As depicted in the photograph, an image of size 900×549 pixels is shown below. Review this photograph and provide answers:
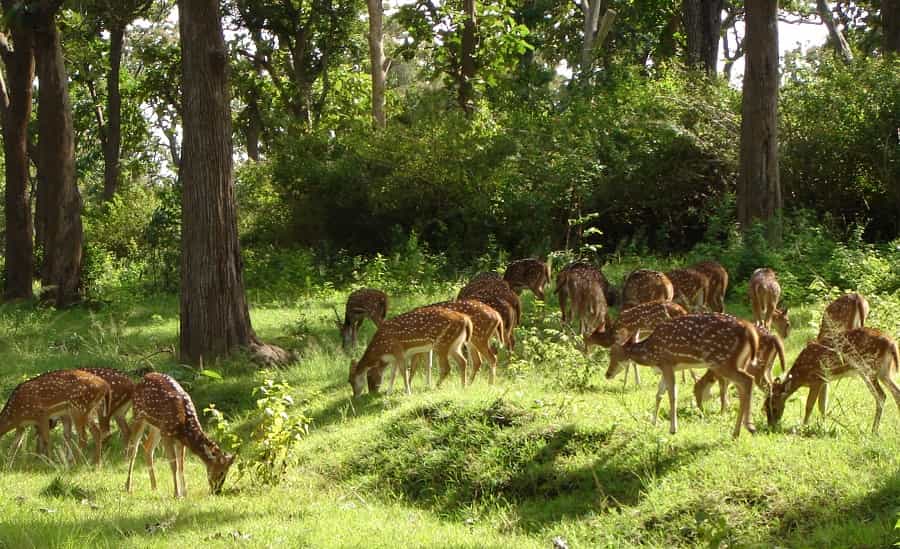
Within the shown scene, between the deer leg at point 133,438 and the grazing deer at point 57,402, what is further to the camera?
the grazing deer at point 57,402

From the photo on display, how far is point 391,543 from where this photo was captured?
24.9 ft

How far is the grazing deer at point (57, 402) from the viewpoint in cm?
1070

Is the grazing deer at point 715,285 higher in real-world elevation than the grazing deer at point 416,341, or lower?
higher

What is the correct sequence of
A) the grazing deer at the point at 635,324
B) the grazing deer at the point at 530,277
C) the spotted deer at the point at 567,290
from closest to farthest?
1. the grazing deer at the point at 635,324
2. the spotted deer at the point at 567,290
3. the grazing deer at the point at 530,277

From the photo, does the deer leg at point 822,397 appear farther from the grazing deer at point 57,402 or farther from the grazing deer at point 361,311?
the grazing deer at point 361,311

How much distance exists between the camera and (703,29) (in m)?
28.0

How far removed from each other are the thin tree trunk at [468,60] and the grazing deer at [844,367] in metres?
19.6

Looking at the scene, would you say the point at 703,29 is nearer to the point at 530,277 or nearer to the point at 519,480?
the point at 530,277

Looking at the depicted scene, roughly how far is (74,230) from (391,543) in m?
17.1

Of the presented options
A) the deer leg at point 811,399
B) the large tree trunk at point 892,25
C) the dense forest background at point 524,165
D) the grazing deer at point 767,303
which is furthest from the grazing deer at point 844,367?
the large tree trunk at point 892,25

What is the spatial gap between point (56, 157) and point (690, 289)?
14.8 meters

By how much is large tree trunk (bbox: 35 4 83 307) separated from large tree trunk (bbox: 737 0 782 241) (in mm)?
13921

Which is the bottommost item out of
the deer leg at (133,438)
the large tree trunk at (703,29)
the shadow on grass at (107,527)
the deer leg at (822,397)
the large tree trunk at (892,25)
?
the shadow on grass at (107,527)

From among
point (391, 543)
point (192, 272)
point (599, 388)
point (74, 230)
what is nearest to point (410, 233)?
point (74, 230)
